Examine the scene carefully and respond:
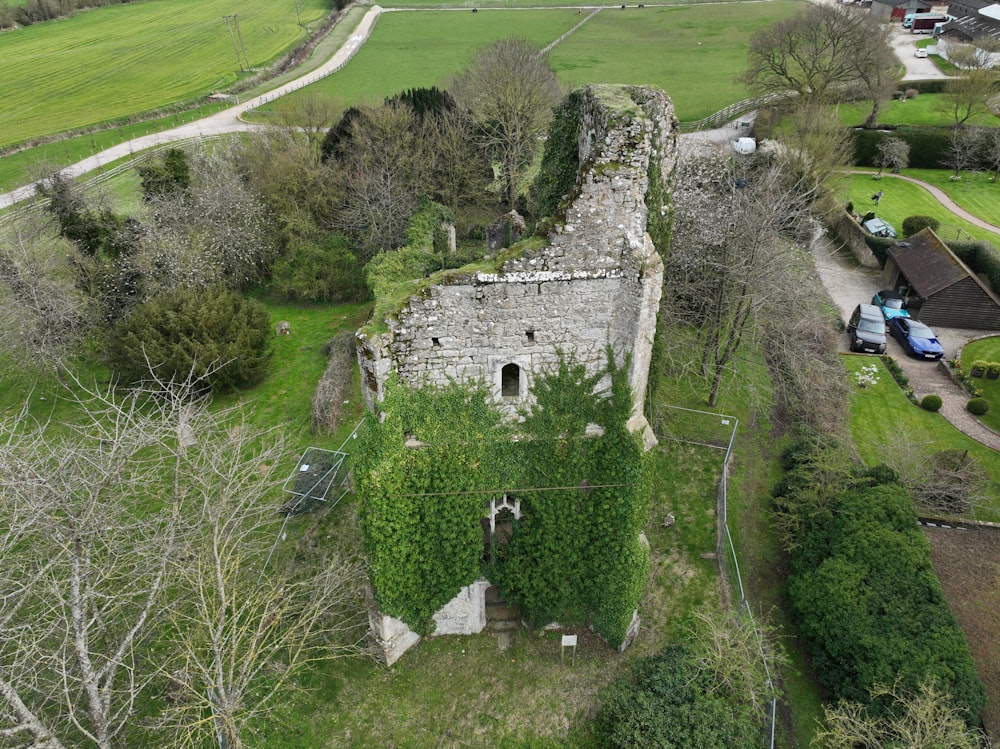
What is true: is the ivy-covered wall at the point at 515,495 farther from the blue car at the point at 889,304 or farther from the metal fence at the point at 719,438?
the blue car at the point at 889,304

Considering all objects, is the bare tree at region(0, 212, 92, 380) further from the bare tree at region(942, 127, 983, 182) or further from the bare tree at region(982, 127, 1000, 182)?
the bare tree at region(982, 127, 1000, 182)

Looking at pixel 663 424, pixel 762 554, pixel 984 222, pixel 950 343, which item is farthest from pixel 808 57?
pixel 762 554

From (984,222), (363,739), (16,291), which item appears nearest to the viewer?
(363,739)

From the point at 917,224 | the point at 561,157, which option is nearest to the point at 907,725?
the point at 561,157

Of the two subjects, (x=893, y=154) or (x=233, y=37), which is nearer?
(x=893, y=154)

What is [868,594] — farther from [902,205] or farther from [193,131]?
[193,131]

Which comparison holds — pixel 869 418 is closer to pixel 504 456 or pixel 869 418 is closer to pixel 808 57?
pixel 504 456
